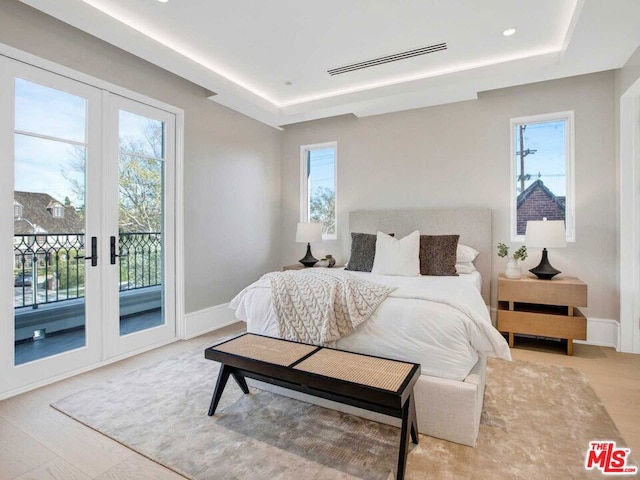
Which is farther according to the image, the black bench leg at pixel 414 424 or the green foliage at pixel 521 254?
the green foliage at pixel 521 254

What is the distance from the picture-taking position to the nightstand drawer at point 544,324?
319 cm

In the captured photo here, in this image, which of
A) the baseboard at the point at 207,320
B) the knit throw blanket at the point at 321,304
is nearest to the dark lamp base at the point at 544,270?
the knit throw blanket at the point at 321,304

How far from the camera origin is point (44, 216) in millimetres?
2648

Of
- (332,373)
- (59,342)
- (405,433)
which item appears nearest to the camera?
(405,433)

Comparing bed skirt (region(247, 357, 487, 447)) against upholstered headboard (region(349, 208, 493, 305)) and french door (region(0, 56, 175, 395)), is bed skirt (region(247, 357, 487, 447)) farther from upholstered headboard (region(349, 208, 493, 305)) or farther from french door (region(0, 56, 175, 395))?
french door (region(0, 56, 175, 395))

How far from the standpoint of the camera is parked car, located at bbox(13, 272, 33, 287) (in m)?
2.50

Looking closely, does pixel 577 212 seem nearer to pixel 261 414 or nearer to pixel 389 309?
pixel 389 309

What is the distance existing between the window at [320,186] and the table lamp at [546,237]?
2456 millimetres

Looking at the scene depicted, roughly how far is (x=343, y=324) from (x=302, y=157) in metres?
3.53

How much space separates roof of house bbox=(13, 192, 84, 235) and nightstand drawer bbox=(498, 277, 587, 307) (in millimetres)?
3972

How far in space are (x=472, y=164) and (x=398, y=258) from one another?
5.33ft

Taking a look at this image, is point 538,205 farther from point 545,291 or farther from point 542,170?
point 545,291

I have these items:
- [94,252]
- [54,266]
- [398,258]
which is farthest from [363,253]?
[54,266]

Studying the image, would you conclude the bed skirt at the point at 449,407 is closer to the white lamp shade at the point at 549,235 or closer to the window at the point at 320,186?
the white lamp shade at the point at 549,235
